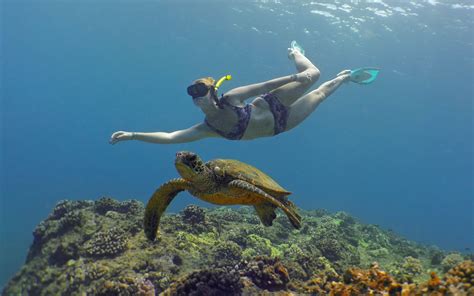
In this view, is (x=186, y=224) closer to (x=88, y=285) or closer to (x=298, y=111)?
(x=88, y=285)

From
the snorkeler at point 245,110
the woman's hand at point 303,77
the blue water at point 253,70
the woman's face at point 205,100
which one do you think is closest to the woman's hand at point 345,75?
the snorkeler at point 245,110

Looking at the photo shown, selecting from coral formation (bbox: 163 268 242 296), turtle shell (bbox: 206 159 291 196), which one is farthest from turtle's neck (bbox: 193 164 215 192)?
coral formation (bbox: 163 268 242 296)

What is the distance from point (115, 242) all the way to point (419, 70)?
46549 millimetres

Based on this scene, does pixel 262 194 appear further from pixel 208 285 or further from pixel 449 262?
pixel 449 262

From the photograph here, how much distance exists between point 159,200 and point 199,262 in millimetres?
3431

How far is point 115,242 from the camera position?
825cm

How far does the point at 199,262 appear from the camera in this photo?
823cm

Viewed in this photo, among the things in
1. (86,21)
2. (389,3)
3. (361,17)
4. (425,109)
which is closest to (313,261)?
(389,3)

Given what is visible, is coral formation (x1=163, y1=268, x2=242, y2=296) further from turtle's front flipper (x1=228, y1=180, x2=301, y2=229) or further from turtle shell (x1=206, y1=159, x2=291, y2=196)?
turtle shell (x1=206, y1=159, x2=291, y2=196)

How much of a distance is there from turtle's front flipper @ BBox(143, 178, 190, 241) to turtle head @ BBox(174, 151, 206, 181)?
519 mm

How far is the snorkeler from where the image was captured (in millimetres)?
8203

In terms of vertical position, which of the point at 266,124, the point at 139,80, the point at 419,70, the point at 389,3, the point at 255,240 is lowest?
the point at 255,240

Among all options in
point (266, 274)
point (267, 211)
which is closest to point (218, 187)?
point (267, 211)

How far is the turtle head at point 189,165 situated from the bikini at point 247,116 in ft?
12.9
